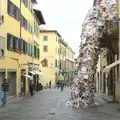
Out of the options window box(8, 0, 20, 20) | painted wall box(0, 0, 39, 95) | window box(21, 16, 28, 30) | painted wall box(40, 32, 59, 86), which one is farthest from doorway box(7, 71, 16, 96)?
painted wall box(40, 32, 59, 86)

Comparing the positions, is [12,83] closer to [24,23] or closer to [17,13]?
[17,13]

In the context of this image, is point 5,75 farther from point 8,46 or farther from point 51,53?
point 51,53

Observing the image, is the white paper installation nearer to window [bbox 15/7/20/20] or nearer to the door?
the door

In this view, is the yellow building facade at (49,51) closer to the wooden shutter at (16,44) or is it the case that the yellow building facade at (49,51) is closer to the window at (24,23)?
the window at (24,23)

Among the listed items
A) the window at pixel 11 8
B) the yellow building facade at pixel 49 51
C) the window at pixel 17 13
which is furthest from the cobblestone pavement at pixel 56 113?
the yellow building facade at pixel 49 51

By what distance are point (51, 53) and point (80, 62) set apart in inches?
2418

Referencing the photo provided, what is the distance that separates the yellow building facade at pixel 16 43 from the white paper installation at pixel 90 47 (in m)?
6.89

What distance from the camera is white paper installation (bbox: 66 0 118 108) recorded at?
972 inches

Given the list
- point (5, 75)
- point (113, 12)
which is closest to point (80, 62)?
point (113, 12)

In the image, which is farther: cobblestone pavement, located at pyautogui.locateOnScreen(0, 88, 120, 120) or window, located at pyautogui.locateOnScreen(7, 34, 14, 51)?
window, located at pyautogui.locateOnScreen(7, 34, 14, 51)

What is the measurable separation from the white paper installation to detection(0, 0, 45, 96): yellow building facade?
689 centimetres

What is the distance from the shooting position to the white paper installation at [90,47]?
2469 centimetres

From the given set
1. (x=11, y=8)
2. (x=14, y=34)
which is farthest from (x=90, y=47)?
(x=14, y=34)

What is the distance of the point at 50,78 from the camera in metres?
85.5
